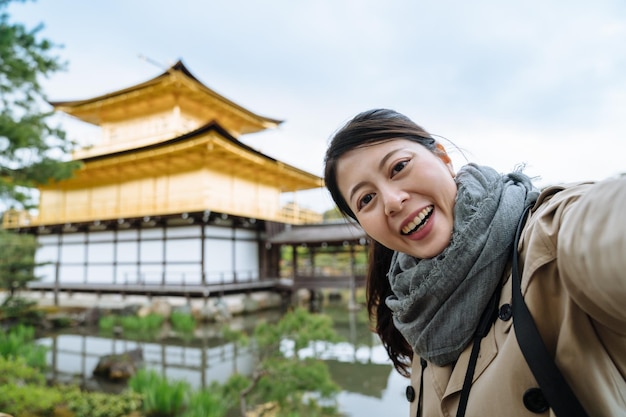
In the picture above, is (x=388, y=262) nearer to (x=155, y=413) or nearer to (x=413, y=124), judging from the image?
(x=413, y=124)

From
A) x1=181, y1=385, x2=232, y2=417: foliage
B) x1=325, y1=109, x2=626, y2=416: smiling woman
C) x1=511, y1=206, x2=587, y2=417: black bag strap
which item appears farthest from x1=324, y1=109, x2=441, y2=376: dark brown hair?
x1=181, y1=385, x2=232, y2=417: foliage

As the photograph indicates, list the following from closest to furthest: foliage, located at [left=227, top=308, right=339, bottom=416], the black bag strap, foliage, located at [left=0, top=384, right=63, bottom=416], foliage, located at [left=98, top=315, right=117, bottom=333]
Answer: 1. the black bag strap
2. foliage, located at [left=0, top=384, right=63, bottom=416]
3. foliage, located at [left=227, top=308, right=339, bottom=416]
4. foliage, located at [left=98, top=315, right=117, bottom=333]

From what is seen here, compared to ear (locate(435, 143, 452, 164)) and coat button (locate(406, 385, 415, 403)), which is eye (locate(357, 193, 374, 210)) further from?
coat button (locate(406, 385, 415, 403))

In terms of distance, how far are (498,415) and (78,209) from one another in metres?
17.2

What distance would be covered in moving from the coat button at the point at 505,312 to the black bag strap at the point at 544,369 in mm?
69

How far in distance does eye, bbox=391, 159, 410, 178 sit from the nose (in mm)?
46

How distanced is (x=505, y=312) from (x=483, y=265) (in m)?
0.10

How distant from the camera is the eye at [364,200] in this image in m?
0.95

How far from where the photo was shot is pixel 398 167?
901 millimetres

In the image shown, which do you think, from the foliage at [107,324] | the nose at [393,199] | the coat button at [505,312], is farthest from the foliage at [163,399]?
the foliage at [107,324]

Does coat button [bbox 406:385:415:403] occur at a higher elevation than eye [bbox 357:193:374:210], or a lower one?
lower

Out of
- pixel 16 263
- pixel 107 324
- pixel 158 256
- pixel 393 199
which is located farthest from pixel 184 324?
pixel 393 199

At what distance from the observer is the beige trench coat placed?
43cm

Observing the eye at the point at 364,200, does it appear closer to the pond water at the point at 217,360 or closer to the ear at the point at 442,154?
the ear at the point at 442,154
